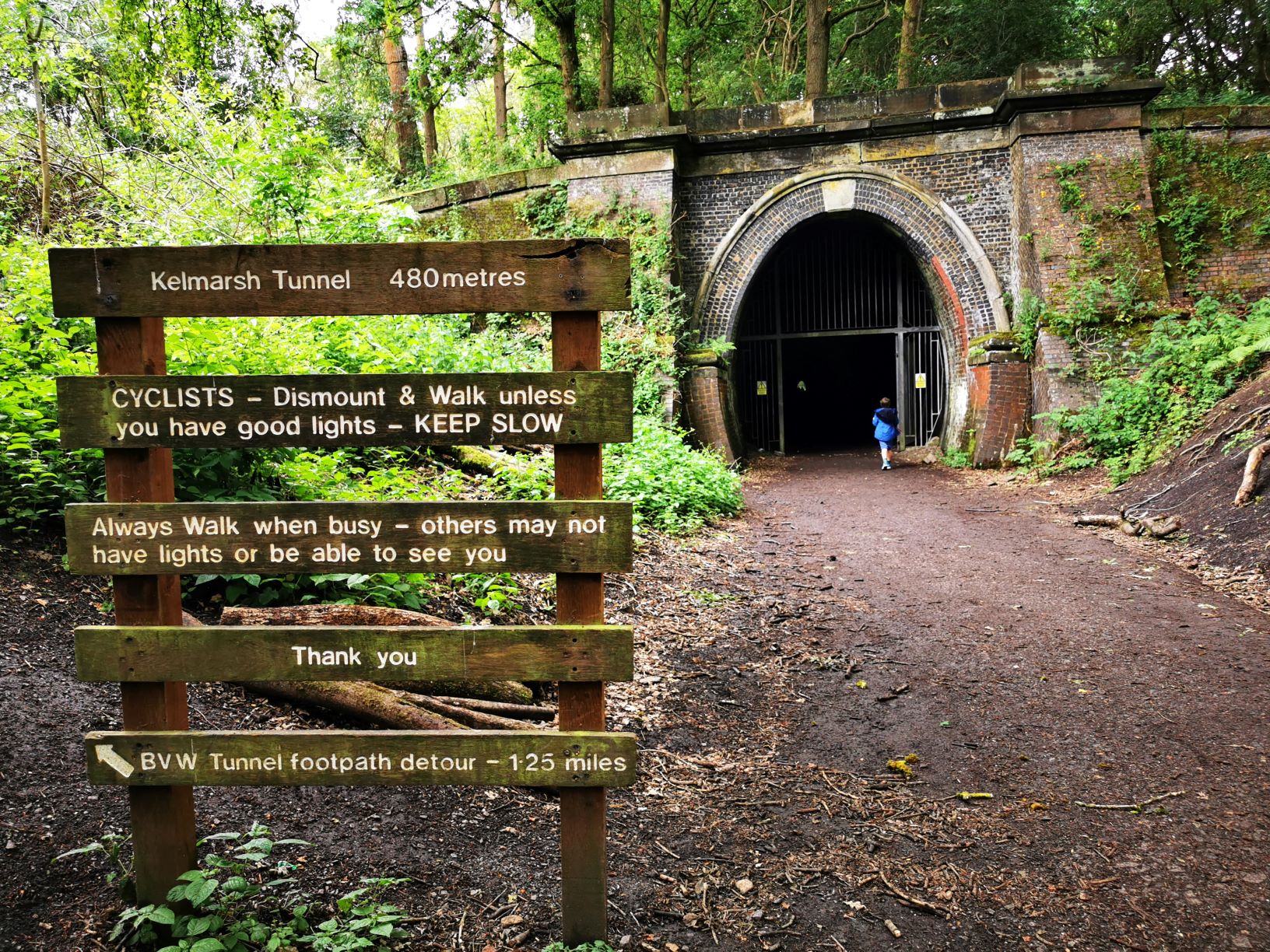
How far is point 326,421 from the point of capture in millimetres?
2369

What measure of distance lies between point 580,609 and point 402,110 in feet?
63.7

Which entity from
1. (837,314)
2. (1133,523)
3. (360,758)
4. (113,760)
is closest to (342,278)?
(360,758)

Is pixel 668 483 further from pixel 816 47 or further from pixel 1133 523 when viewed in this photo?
pixel 816 47

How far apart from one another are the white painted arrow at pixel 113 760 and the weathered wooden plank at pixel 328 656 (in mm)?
217

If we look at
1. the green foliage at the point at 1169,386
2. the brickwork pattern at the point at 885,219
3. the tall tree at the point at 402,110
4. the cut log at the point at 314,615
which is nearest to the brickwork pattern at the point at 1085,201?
the brickwork pattern at the point at 885,219

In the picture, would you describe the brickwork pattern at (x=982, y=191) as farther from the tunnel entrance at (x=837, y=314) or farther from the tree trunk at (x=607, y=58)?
the tree trunk at (x=607, y=58)

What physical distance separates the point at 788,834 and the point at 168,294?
2.88 metres

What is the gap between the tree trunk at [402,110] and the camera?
18359 millimetres

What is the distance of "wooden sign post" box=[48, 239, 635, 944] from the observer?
2348mm

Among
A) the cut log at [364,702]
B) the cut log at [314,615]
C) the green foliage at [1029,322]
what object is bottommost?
the cut log at [364,702]

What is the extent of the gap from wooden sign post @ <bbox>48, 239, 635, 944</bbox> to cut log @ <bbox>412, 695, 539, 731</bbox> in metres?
1.20

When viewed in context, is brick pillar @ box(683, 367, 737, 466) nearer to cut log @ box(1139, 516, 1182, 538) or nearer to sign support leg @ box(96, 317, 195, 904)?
cut log @ box(1139, 516, 1182, 538)

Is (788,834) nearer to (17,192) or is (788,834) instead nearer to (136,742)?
(136,742)

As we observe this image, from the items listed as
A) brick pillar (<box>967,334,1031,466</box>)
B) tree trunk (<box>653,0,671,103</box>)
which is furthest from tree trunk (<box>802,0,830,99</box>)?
brick pillar (<box>967,334,1031,466</box>)
